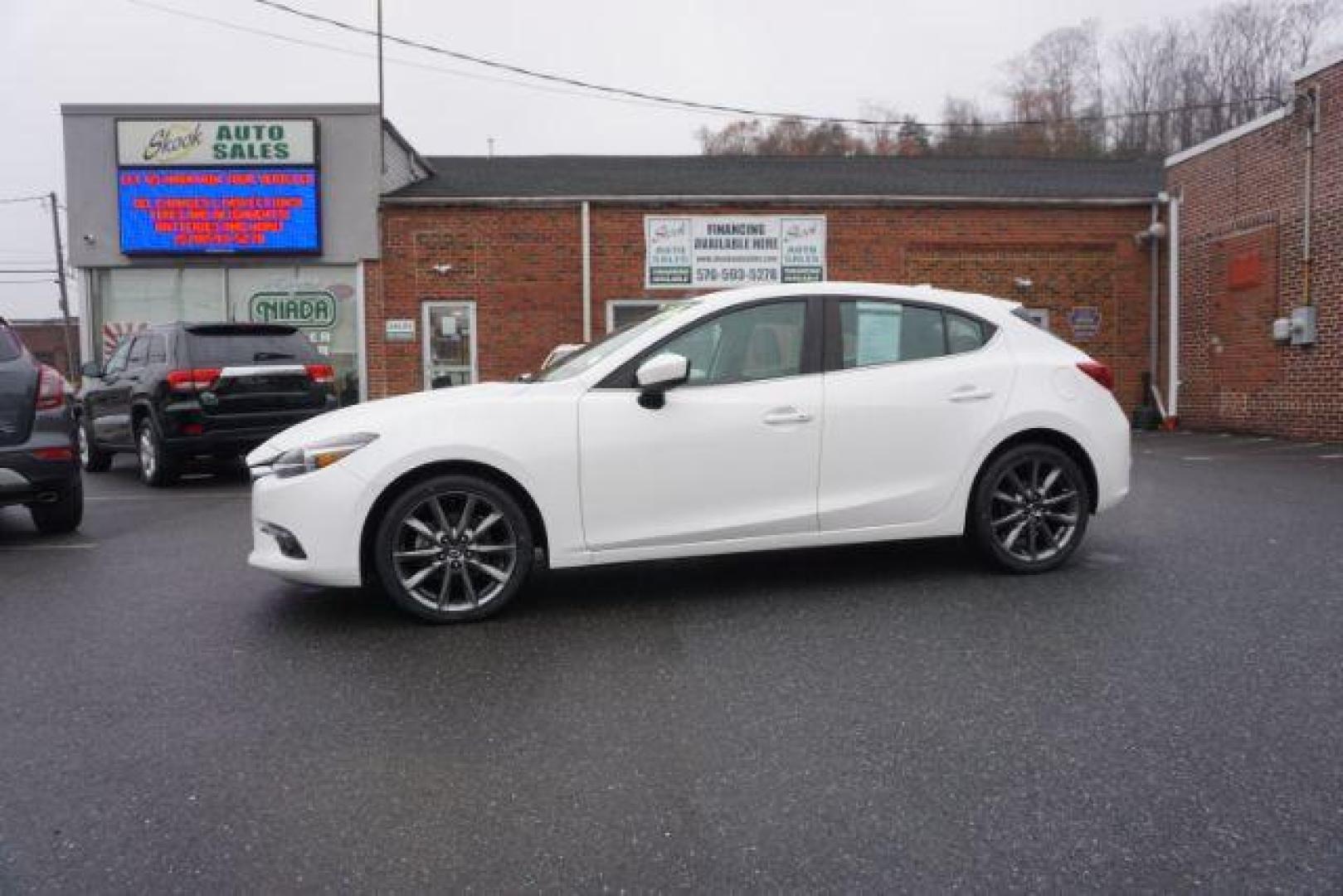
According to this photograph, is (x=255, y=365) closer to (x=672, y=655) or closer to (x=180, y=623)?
(x=180, y=623)

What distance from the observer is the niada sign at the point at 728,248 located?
1769 cm

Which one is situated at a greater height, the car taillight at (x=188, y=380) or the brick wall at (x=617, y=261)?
the brick wall at (x=617, y=261)

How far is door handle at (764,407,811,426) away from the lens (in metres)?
4.83

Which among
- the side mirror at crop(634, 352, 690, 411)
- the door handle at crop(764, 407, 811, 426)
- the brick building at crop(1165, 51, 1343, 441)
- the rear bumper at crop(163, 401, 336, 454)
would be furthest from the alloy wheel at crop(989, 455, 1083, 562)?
the brick building at crop(1165, 51, 1343, 441)

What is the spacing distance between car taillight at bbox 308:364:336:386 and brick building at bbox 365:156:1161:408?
720 centimetres

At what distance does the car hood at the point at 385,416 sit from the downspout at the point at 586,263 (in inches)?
503

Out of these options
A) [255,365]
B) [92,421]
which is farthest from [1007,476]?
[92,421]

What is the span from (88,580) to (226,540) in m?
1.33

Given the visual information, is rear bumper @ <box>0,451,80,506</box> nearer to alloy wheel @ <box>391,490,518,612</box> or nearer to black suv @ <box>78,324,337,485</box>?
black suv @ <box>78,324,337,485</box>

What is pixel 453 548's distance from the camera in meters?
4.50

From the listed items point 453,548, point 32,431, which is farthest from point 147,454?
point 453,548

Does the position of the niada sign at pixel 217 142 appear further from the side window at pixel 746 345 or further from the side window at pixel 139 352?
the side window at pixel 746 345

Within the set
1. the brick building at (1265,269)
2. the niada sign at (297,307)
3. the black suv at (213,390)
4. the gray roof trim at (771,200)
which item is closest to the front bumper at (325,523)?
the black suv at (213,390)

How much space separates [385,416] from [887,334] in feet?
8.17
